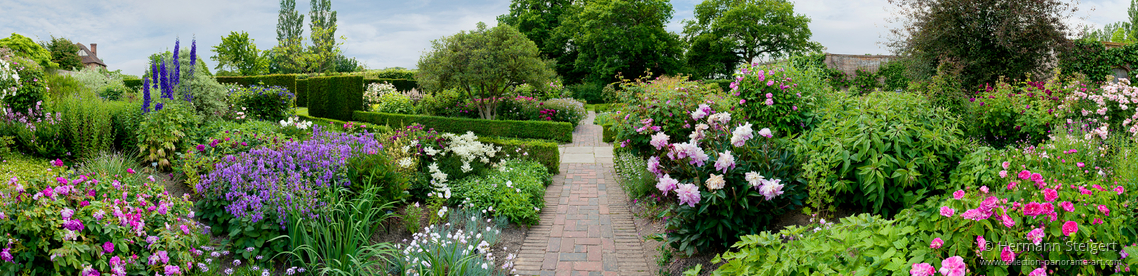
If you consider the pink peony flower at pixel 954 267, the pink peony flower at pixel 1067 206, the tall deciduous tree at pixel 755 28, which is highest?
the tall deciduous tree at pixel 755 28

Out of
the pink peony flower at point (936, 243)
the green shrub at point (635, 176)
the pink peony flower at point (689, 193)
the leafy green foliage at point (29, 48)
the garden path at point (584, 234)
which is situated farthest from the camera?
the leafy green foliage at point (29, 48)

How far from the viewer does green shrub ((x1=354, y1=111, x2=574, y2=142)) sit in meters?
10.7

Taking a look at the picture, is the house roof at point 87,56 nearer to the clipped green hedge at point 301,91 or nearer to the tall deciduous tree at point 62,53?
the tall deciduous tree at point 62,53

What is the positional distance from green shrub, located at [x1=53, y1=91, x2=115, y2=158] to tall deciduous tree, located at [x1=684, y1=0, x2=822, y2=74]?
76.2ft

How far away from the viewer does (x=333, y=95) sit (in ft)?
41.3

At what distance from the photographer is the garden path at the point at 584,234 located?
3.60 m

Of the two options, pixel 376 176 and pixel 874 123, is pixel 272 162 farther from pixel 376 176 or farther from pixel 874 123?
pixel 874 123

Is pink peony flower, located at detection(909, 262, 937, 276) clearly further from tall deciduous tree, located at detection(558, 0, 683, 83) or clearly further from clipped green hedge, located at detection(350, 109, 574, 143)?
tall deciduous tree, located at detection(558, 0, 683, 83)

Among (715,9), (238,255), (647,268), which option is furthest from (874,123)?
(715,9)

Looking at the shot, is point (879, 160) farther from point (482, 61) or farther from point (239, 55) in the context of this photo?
point (239, 55)

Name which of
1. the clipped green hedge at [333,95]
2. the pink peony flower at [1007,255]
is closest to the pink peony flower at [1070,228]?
the pink peony flower at [1007,255]

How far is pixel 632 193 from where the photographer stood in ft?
17.9

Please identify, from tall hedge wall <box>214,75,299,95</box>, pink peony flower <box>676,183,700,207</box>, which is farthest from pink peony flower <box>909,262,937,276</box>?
tall hedge wall <box>214,75,299,95</box>

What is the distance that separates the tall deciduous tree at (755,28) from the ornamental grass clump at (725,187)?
22483 mm
